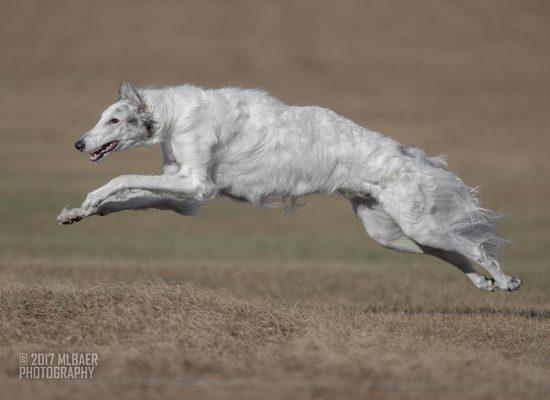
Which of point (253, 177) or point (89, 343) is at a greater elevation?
point (253, 177)

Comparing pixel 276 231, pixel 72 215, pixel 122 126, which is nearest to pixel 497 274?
pixel 122 126

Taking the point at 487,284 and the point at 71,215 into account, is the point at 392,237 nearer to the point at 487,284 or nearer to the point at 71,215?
the point at 487,284

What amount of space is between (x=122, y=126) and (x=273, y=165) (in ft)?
5.29

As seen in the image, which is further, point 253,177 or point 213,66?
point 213,66

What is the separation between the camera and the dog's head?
34.3 feet

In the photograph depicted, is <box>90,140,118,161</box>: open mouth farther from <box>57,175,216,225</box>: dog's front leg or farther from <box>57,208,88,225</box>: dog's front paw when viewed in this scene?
<box>57,208,88,225</box>: dog's front paw

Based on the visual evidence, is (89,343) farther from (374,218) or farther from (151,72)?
(151,72)

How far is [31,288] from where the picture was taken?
10.6m

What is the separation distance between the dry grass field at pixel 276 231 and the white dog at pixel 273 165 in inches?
32.6

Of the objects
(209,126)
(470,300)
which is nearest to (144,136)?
(209,126)

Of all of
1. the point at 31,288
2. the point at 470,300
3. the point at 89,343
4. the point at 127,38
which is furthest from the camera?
the point at 127,38

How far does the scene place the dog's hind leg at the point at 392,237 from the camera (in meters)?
11.5

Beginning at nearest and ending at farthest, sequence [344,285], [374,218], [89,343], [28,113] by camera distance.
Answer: [89,343]
[374,218]
[344,285]
[28,113]

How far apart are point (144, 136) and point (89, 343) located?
2695mm
